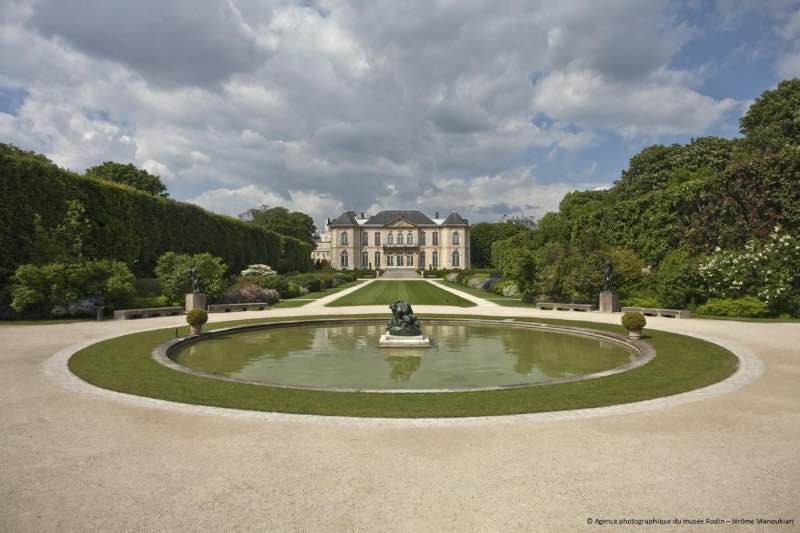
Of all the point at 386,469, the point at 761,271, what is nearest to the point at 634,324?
the point at 761,271

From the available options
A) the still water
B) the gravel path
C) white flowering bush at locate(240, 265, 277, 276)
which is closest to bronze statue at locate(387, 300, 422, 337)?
the still water

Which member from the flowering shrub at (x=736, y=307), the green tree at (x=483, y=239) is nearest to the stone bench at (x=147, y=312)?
the flowering shrub at (x=736, y=307)

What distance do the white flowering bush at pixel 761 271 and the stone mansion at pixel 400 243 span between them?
7352 cm

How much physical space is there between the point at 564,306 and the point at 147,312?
18598mm

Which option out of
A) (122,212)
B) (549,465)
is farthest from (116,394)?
(122,212)

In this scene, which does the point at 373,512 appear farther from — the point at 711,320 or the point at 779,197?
the point at 779,197

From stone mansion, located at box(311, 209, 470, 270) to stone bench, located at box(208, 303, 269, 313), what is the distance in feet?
226

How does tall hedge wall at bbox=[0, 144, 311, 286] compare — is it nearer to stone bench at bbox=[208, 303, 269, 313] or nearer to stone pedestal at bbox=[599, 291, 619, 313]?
stone bench at bbox=[208, 303, 269, 313]

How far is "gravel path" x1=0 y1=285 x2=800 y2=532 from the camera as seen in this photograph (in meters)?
3.80

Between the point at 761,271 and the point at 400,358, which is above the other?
the point at 761,271

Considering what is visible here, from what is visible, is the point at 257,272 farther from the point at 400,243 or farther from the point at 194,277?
the point at 400,243

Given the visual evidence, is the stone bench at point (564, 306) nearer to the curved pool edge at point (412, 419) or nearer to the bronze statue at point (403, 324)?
the bronze statue at point (403, 324)

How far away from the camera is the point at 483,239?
318ft

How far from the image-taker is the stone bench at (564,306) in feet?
72.5
